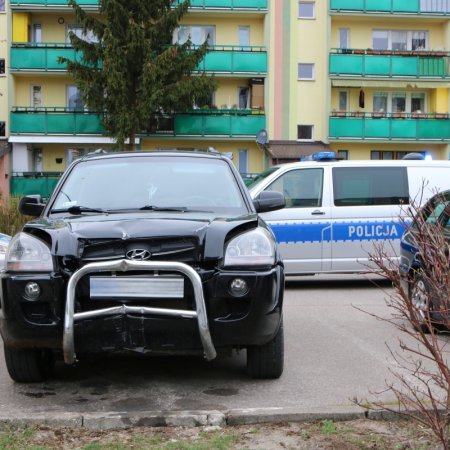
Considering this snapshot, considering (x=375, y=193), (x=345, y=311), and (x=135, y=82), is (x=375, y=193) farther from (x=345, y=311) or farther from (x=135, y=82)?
(x=135, y=82)

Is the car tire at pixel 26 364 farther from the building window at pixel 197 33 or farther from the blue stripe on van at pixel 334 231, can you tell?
the building window at pixel 197 33

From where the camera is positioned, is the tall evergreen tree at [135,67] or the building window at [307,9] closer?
the tall evergreen tree at [135,67]

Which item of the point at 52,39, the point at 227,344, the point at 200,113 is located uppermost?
the point at 52,39

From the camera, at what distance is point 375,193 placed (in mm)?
10375

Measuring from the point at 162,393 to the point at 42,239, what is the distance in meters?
1.35

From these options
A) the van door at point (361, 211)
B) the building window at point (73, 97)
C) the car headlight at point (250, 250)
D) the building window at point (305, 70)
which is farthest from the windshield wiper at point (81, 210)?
the building window at point (305, 70)

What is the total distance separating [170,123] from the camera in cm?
3042

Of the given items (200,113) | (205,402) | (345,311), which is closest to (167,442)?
(205,402)

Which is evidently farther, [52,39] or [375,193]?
[52,39]

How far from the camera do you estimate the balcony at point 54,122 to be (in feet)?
99.5

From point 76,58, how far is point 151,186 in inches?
1059

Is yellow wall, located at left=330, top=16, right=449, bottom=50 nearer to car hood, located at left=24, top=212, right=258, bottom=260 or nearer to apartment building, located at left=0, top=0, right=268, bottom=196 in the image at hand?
apartment building, located at left=0, top=0, right=268, bottom=196

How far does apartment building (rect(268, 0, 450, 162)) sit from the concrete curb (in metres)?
26.5

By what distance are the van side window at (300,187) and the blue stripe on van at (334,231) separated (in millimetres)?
352
